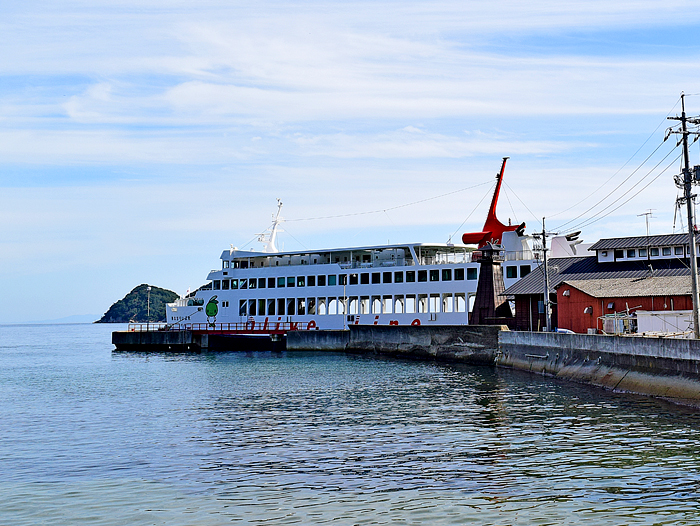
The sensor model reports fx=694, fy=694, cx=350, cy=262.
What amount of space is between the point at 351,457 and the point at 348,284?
170ft

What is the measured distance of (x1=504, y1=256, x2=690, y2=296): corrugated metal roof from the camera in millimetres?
47494

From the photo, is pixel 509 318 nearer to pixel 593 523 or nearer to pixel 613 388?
pixel 613 388

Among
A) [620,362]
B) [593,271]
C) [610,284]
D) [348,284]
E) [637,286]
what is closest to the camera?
[620,362]

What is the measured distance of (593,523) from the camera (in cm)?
1154

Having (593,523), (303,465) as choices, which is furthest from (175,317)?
(593,523)

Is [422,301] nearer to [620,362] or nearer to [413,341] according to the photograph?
[413,341]

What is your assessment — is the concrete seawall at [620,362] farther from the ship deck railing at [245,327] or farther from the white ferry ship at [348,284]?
the ship deck railing at [245,327]

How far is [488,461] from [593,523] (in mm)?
4866

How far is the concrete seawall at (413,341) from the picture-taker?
46.8m

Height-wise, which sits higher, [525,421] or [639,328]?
[639,328]

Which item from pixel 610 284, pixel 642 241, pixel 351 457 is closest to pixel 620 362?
pixel 610 284

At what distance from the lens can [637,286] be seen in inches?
1671

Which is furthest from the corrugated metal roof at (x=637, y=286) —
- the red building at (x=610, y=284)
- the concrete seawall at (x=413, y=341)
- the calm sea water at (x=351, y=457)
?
the calm sea water at (x=351, y=457)

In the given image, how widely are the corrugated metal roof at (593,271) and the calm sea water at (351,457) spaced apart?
18.1m
